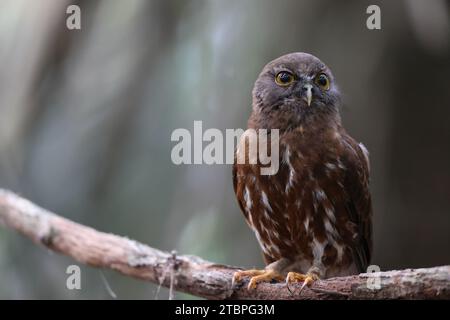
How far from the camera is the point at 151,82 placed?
4.98 metres

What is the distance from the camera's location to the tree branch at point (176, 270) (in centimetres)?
288

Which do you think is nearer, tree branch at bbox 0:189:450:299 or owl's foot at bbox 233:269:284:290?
tree branch at bbox 0:189:450:299

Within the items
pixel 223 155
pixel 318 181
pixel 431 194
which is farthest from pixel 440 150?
pixel 223 155

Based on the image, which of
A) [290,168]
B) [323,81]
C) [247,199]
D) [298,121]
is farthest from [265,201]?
[323,81]

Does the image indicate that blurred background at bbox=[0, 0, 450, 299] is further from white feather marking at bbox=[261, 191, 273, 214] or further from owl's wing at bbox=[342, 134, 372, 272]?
white feather marking at bbox=[261, 191, 273, 214]

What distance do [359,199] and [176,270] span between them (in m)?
1.17

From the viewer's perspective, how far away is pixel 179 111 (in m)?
4.99

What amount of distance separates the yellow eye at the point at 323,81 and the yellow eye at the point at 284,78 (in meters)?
0.15

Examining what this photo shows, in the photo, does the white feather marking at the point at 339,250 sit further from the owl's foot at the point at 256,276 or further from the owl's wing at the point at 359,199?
the owl's foot at the point at 256,276

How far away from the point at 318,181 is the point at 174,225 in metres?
1.41

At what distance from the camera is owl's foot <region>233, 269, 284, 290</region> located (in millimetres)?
3664

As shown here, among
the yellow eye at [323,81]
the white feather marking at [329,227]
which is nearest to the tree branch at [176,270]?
the white feather marking at [329,227]

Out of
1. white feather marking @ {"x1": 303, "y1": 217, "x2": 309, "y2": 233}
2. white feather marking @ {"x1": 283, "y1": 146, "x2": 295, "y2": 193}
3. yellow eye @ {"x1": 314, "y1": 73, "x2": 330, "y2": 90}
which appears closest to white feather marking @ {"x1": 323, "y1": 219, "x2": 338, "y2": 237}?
white feather marking @ {"x1": 303, "y1": 217, "x2": 309, "y2": 233}

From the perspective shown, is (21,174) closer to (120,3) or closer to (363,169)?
(120,3)
